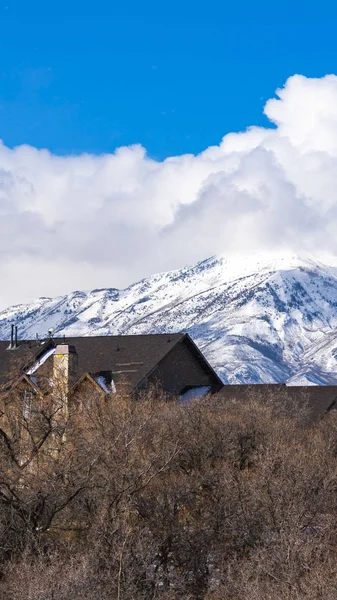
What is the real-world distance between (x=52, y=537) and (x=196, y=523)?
5.37 m

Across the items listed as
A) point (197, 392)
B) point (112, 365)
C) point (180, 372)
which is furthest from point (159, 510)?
point (180, 372)

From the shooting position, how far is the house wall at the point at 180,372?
190ft

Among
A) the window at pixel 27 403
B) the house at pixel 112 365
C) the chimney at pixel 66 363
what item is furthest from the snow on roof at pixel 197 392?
the window at pixel 27 403

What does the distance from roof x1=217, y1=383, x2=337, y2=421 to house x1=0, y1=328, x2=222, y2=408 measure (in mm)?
2214

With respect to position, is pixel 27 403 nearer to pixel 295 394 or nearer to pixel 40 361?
pixel 40 361

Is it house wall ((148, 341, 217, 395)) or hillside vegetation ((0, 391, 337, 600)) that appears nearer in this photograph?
hillside vegetation ((0, 391, 337, 600))

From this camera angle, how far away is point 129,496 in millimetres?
31578

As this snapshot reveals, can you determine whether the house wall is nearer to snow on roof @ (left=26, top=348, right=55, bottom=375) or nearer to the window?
snow on roof @ (left=26, top=348, right=55, bottom=375)

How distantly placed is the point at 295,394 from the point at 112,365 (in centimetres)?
1194

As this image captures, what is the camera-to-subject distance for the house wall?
58.0 m

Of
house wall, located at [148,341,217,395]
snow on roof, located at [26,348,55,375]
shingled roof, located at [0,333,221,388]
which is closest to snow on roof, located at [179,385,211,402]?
house wall, located at [148,341,217,395]

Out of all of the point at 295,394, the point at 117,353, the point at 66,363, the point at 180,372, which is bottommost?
the point at 295,394

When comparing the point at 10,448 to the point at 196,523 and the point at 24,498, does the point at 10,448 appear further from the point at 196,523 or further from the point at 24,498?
the point at 196,523

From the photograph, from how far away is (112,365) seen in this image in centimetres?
5744
